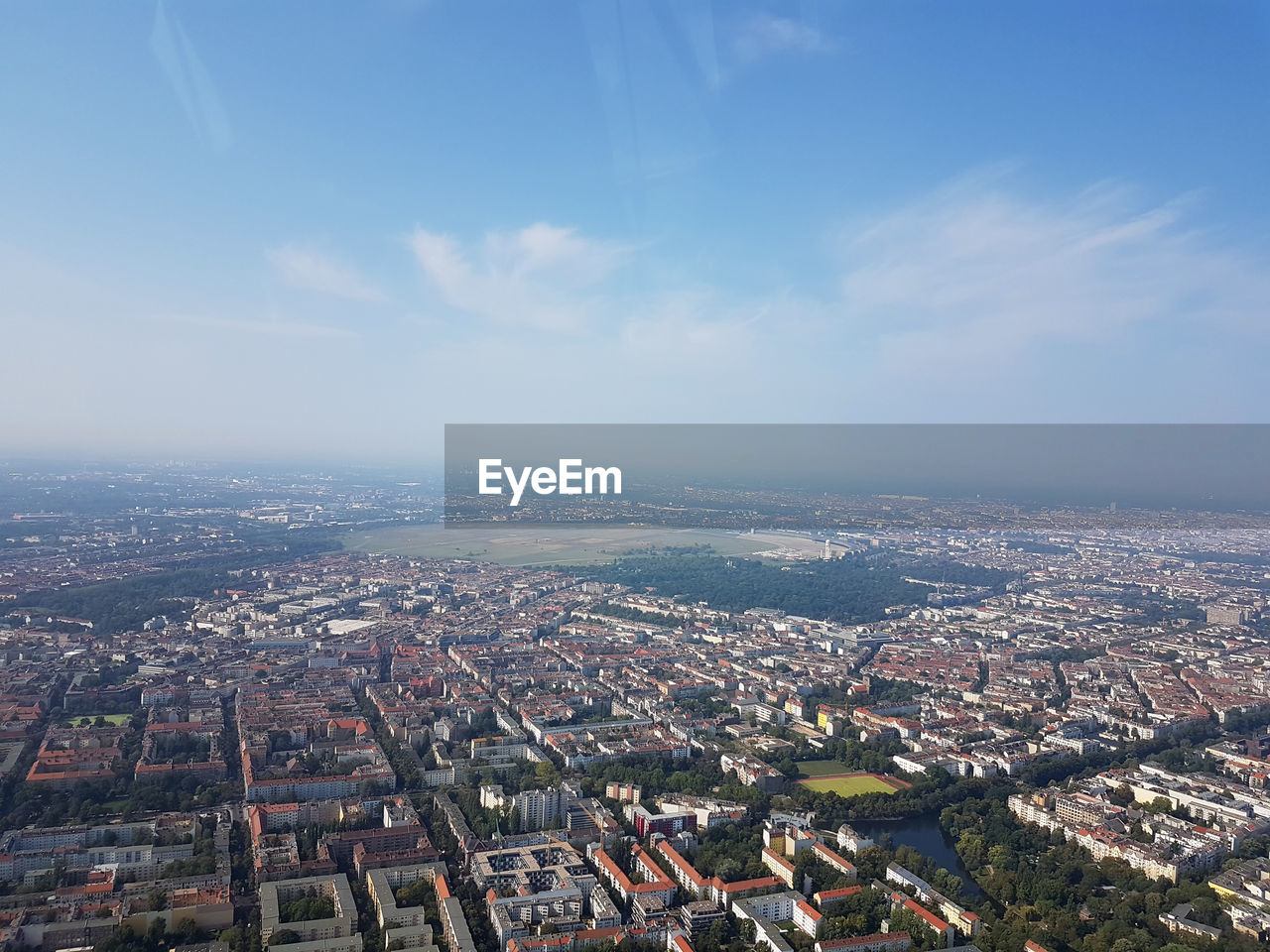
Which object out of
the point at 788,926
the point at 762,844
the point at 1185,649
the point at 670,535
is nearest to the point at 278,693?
the point at 762,844

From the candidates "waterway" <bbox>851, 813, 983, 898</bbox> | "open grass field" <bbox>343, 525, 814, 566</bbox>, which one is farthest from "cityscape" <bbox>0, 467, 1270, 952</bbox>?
"open grass field" <bbox>343, 525, 814, 566</bbox>

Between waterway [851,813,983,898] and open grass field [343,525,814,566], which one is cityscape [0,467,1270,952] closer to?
waterway [851,813,983,898]

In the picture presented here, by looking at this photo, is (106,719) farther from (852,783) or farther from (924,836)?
(924,836)

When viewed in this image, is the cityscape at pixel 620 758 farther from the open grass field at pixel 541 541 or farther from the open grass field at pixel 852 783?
the open grass field at pixel 541 541

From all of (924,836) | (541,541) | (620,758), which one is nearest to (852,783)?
(924,836)

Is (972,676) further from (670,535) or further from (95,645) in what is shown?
(670,535)

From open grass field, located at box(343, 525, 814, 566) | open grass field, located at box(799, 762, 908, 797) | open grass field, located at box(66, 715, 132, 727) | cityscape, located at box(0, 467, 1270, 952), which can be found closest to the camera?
cityscape, located at box(0, 467, 1270, 952)
